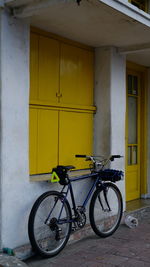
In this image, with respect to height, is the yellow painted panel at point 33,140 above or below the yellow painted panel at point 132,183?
above

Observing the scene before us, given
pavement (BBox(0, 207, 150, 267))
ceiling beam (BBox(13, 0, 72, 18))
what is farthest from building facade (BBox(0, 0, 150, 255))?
pavement (BBox(0, 207, 150, 267))

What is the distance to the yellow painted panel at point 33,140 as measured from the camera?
5.28 meters

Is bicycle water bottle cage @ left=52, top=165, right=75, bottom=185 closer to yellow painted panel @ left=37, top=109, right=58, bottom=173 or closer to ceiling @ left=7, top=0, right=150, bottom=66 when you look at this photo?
yellow painted panel @ left=37, top=109, right=58, bottom=173

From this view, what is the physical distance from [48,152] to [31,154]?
36 cm

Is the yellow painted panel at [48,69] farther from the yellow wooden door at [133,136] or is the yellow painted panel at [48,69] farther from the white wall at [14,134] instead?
the yellow wooden door at [133,136]

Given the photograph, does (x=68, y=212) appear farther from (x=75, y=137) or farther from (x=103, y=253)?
(x=75, y=137)

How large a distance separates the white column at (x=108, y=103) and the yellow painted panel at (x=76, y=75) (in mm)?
155

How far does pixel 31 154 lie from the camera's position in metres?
5.29

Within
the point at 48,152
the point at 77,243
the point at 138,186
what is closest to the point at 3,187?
the point at 48,152

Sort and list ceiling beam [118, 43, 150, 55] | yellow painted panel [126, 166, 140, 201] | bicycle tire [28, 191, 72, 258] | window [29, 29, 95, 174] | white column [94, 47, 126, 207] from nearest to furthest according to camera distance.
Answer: bicycle tire [28, 191, 72, 258], window [29, 29, 95, 174], ceiling beam [118, 43, 150, 55], white column [94, 47, 126, 207], yellow painted panel [126, 166, 140, 201]

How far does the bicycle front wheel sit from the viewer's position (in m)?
5.73

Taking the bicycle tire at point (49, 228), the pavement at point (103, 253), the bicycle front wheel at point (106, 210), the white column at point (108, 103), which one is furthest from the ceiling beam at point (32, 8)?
the pavement at point (103, 253)

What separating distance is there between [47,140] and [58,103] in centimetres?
60

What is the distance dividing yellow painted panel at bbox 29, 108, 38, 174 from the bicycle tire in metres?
0.56
